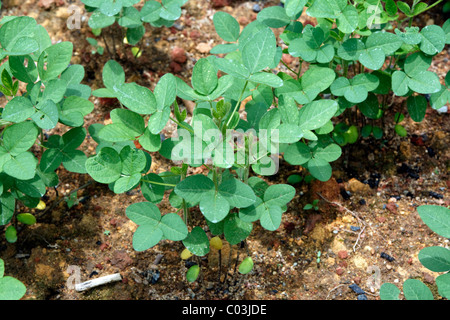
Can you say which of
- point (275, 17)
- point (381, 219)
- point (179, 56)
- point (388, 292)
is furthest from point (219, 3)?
point (388, 292)

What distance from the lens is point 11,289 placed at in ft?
5.44

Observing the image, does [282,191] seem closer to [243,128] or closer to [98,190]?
[243,128]

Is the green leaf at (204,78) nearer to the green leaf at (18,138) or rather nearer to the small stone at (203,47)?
the green leaf at (18,138)

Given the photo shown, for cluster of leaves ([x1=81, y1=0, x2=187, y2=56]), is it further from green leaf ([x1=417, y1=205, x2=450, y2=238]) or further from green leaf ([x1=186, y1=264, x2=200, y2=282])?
green leaf ([x1=417, y1=205, x2=450, y2=238])

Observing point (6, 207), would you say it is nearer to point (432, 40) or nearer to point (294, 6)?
point (294, 6)

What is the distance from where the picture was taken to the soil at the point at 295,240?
80.1 inches

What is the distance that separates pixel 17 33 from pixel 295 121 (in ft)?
3.60

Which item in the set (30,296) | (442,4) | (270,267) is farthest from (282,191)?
(442,4)

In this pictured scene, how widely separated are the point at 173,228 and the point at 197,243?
138 mm

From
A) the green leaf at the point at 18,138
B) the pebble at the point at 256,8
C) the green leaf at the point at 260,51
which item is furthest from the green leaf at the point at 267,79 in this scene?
the pebble at the point at 256,8

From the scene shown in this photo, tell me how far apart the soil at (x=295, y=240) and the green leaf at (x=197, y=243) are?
0.33 m

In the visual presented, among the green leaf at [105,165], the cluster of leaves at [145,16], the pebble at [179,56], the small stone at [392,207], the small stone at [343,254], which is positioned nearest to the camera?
the green leaf at [105,165]

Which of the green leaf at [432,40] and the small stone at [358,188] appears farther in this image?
the small stone at [358,188]

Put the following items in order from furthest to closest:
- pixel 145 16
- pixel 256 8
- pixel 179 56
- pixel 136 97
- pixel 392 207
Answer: pixel 256 8, pixel 179 56, pixel 145 16, pixel 392 207, pixel 136 97
